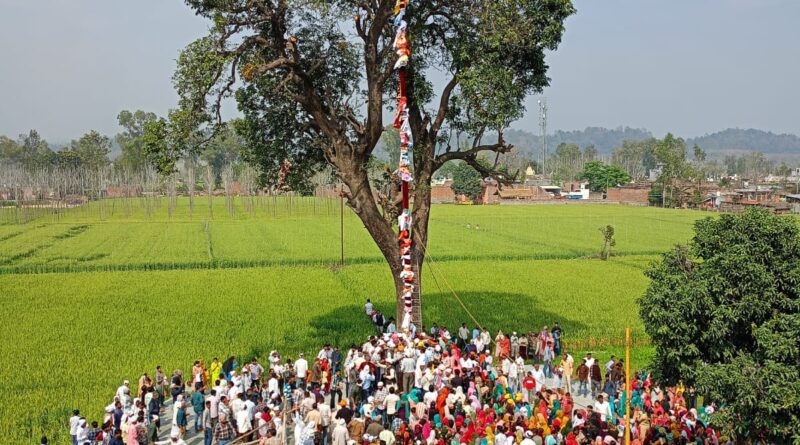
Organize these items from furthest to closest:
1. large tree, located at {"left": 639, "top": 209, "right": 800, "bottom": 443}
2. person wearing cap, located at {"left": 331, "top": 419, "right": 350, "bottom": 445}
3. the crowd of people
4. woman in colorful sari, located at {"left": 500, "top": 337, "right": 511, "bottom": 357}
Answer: woman in colorful sari, located at {"left": 500, "top": 337, "right": 511, "bottom": 357} → person wearing cap, located at {"left": 331, "top": 419, "right": 350, "bottom": 445} → the crowd of people → large tree, located at {"left": 639, "top": 209, "right": 800, "bottom": 443}

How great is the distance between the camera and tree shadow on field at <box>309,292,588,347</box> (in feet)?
79.5

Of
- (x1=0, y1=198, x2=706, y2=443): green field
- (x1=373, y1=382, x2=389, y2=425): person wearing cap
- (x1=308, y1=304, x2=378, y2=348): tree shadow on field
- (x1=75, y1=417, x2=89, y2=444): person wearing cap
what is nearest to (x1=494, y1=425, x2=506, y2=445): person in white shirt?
(x1=373, y1=382, x2=389, y2=425): person wearing cap

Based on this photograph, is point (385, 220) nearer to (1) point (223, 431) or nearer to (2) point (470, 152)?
(2) point (470, 152)

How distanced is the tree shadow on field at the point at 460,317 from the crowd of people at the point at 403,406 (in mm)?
5264

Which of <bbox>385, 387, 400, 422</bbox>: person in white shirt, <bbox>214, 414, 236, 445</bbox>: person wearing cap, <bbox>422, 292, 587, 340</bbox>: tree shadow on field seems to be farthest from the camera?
<bbox>422, 292, 587, 340</bbox>: tree shadow on field

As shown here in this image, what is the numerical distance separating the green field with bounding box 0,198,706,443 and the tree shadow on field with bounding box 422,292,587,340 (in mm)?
89

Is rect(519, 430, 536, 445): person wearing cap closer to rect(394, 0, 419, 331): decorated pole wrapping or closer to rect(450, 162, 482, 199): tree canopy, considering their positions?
rect(394, 0, 419, 331): decorated pole wrapping

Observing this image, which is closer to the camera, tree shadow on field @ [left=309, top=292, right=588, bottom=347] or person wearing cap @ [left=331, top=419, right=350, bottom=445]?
person wearing cap @ [left=331, top=419, right=350, bottom=445]

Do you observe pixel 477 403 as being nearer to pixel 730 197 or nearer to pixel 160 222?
pixel 160 222

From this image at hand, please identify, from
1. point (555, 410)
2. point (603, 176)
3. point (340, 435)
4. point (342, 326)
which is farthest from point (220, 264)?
point (603, 176)

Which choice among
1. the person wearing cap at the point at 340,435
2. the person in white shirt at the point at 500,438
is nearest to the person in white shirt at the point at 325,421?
the person wearing cap at the point at 340,435

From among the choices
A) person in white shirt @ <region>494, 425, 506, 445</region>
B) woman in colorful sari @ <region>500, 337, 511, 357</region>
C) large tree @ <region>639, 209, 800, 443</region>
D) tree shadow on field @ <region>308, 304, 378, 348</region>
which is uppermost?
large tree @ <region>639, 209, 800, 443</region>

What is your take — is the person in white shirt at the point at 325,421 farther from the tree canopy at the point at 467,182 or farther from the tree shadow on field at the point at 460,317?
the tree canopy at the point at 467,182

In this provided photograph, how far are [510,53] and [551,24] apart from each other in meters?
1.45
